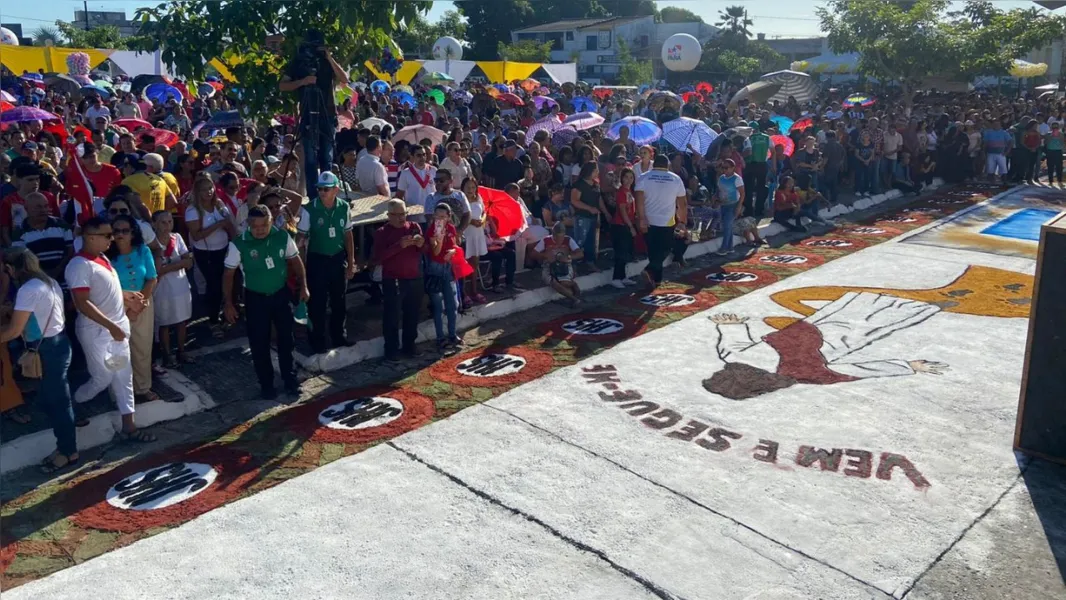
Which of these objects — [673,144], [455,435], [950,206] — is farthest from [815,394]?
[950,206]

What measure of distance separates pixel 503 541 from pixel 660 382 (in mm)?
2894

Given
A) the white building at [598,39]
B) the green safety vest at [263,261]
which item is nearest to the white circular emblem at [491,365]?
the green safety vest at [263,261]

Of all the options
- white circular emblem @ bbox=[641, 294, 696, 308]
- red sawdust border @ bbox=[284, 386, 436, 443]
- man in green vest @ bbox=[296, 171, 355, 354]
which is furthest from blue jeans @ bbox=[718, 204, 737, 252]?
red sawdust border @ bbox=[284, 386, 436, 443]

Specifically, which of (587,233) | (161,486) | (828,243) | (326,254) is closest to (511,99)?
(828,243)

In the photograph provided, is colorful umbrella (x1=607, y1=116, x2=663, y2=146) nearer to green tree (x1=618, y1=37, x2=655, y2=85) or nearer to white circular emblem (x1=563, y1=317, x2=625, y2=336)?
white circular emblem (x1=563, y1=317, x2=625, y2=336)

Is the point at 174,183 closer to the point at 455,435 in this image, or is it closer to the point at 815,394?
the point at 455,435

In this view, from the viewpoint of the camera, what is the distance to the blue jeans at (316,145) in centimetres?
798

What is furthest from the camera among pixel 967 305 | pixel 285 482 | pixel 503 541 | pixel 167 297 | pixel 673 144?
pixel 673 144

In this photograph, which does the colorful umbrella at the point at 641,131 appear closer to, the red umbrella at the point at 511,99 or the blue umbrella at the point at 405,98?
the red umbrella at the point at 511,99

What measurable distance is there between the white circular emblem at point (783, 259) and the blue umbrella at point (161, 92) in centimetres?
1606

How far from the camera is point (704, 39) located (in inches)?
2945

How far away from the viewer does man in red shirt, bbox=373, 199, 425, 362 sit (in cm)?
778

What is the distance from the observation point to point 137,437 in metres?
6.26

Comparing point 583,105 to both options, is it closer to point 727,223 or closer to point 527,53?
point 727,223
